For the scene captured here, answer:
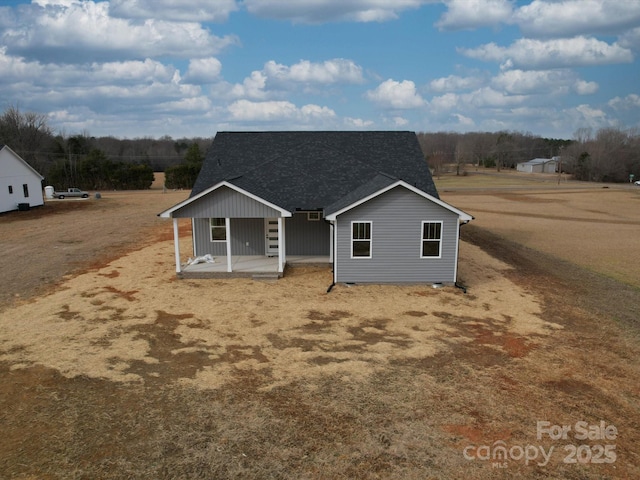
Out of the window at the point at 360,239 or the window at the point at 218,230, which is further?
the window at the point at 218,230

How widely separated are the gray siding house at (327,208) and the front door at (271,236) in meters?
0.05

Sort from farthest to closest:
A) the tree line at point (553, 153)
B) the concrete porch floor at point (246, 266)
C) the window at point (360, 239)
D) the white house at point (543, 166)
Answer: the white house at point (543, 166) → the tree line at point (553, 153) → the concrete porch floor at point (246, 266) → the window at point (360, 239)

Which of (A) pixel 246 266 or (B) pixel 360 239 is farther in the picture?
(A) pixel 246 266

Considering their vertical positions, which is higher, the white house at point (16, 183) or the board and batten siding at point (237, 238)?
the white house at point (16, 183)

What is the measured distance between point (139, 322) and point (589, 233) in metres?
29.0

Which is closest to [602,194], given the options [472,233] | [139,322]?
[472,233]

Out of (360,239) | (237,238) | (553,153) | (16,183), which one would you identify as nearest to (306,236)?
(237,238)

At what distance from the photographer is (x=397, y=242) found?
54.4 ft

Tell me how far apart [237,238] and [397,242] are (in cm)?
753

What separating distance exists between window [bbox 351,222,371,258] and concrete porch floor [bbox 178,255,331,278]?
291cm

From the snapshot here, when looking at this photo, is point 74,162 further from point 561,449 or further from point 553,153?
point 553,153

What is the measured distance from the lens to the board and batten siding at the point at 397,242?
53.7 ft

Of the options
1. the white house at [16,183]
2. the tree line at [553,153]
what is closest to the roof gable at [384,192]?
the white house at [16,183]

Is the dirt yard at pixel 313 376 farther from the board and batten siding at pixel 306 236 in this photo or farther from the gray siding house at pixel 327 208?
the board and batten siding at pixel 306 236
